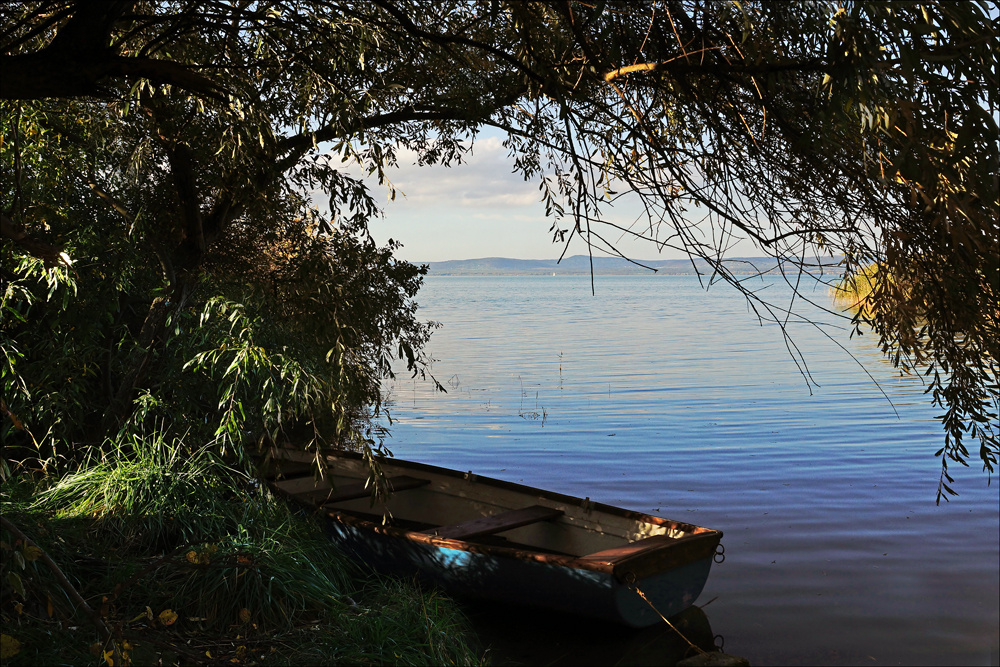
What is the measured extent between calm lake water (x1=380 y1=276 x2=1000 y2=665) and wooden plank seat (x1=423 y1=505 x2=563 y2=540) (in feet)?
2.94

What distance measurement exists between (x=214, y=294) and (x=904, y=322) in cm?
498

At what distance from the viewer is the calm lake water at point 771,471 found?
7.32 m

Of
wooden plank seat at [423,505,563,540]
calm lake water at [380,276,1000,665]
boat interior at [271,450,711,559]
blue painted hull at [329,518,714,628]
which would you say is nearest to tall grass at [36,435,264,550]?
boat interior at [271,450,711,559]

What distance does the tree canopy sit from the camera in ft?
10.2

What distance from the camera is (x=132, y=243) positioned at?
23.8ft

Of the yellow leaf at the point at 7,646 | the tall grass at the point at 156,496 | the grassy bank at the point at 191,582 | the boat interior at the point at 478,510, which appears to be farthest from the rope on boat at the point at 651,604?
the yellow leaf at the point at 7,646

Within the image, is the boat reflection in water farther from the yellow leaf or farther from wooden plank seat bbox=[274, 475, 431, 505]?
the yellow leaf

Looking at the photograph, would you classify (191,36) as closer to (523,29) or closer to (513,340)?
(523,29)

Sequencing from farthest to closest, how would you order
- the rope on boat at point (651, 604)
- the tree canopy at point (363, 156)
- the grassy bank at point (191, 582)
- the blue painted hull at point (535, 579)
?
the blue painted hull at point (535, 579) < the rope on boat at point (651, 604) < the grassy bank at point (191, 582) < the tree canopy at point (363, 156)

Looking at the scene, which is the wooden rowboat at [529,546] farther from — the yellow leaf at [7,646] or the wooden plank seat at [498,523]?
the yellow leaf at [7,646]

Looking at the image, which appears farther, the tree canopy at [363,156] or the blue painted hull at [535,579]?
the blue painted hull at [535,579]

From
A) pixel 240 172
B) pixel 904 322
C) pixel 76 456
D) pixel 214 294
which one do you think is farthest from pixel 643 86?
pixel 76 456

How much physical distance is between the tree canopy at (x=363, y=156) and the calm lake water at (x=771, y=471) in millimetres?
801

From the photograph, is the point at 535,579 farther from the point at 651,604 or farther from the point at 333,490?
the point at 333,490
